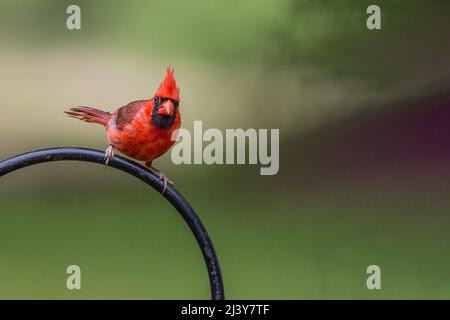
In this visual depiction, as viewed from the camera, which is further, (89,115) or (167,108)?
(89,115)

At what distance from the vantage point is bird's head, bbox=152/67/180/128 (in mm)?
2008

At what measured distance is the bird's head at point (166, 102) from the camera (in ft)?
6.59

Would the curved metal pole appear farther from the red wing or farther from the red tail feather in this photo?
the red tail feather

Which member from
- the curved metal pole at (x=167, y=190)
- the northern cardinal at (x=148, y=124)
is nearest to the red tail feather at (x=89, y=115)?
the northern cardinal at (x=148, y=124)

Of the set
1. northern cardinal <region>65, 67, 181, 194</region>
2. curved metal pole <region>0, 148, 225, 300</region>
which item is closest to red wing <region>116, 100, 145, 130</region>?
northern cardinal <region>65, 67, 181, 194</region>

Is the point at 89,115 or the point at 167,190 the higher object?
the point at 89,115

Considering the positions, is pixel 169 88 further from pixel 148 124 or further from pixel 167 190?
pixel 167 190

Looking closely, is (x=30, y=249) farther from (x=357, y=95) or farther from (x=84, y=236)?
(x=357, y=95)

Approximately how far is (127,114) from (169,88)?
0.72 ft

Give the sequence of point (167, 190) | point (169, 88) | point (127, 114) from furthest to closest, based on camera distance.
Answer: point (127, 114)
point (169, 88)
point (167, 190)

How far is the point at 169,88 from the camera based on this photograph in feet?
6.59

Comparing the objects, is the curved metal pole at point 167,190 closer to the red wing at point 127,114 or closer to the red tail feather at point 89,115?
the red wing at point 127,114

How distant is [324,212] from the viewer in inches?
125

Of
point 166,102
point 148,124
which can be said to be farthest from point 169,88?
point 148,124
